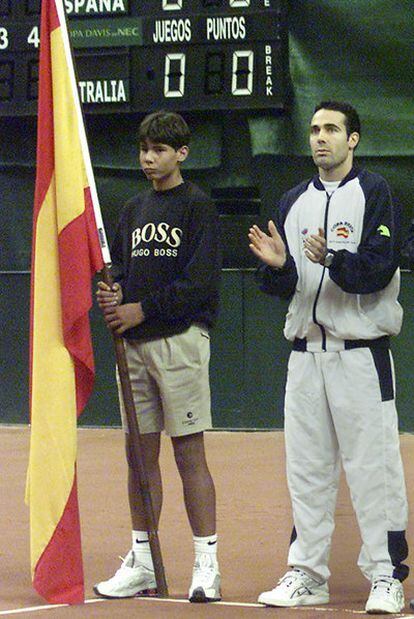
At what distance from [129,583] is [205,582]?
1.22 feet

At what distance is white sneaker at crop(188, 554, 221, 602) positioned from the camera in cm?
643

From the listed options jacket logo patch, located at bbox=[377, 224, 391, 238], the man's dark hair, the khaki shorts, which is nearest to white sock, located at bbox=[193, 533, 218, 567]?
the khaki shorts

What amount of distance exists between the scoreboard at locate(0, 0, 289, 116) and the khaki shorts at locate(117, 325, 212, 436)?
5.55 meters

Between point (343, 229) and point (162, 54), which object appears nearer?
point (343, 229)

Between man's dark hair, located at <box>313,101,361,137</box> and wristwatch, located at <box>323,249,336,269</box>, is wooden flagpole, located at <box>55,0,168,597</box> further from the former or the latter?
man's dark hair, located at <box>313,101,361,137</box>

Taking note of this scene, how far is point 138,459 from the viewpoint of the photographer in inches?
257

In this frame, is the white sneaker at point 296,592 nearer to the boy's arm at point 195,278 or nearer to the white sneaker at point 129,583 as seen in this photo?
A: the white sneaker at point 129,583

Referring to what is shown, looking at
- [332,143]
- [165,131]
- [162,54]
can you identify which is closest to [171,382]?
[165,131]

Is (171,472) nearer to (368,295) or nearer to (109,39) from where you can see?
(109,39)

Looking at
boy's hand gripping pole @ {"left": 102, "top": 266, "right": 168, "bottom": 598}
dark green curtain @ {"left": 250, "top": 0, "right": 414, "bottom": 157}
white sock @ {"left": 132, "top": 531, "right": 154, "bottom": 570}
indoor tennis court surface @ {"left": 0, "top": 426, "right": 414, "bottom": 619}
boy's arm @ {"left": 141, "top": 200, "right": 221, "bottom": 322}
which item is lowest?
indoor tennis court surface @ {"left": 0, "top": 426, "right": 414, "bottom": 619}

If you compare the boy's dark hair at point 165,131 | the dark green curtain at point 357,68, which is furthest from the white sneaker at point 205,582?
the dark green curtain at point 357,68

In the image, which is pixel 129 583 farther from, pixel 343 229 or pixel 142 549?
pixel 343 229

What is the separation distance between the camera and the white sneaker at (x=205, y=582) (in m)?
6.43

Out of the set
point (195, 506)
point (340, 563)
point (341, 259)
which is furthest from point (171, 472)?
point (341, 259)
